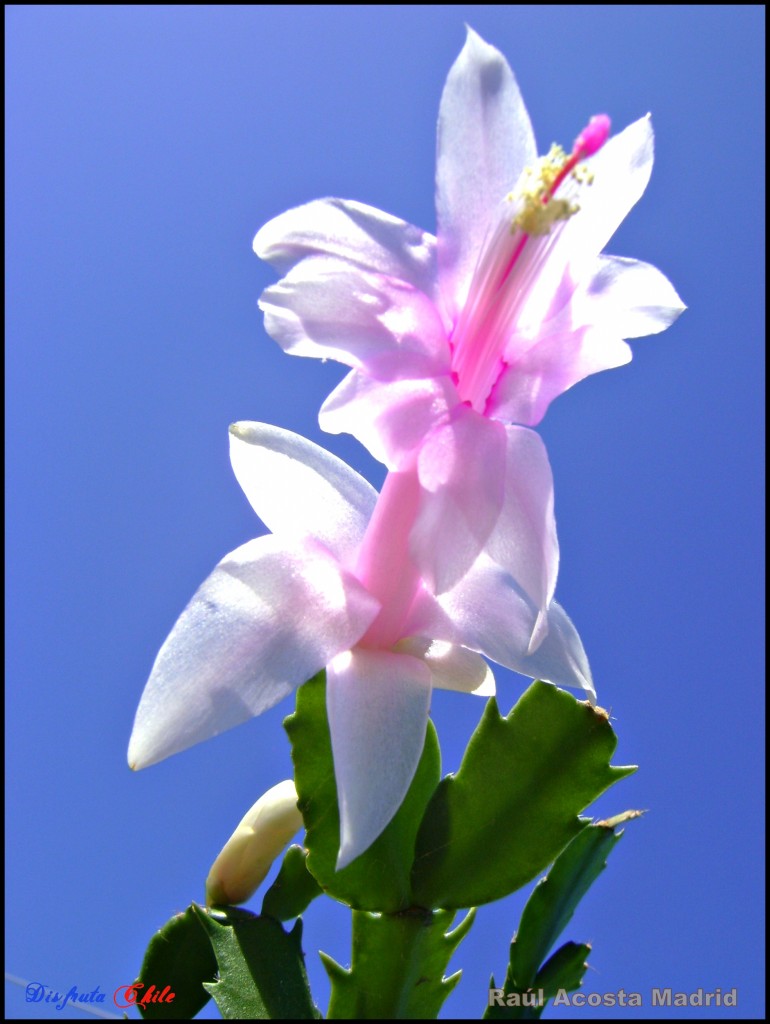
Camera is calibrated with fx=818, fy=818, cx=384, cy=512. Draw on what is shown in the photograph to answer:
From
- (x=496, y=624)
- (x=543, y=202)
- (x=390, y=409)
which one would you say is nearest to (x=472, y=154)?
(x=543, y=202)

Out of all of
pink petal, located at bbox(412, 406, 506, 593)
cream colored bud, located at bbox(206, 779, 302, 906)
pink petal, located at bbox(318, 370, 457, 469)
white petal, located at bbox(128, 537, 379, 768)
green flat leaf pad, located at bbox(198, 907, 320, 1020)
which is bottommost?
green flat leaf pad, located at bbox(198, 907, 320, 1020)

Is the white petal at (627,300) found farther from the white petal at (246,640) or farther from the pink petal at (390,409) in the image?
the white petal at (246,640)

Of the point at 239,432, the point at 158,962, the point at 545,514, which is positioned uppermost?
the point at 239,432

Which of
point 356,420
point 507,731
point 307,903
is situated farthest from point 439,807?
point 356,420

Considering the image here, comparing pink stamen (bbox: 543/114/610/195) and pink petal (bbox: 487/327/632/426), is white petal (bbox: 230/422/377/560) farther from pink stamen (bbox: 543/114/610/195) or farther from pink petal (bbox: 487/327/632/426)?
pink stamen (bbox: 543/114/610/195)

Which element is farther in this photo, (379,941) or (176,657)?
(379,941)

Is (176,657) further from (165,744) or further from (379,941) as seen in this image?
(379,941)

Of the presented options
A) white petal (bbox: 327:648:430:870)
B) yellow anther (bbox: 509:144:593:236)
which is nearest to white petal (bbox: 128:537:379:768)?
white petal (bbox: 327:648:430:870)
